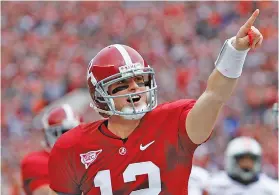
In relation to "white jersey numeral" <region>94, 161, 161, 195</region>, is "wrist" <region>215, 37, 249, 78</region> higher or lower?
higher

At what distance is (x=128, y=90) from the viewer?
3660mm

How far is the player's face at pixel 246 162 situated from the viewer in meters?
6.51

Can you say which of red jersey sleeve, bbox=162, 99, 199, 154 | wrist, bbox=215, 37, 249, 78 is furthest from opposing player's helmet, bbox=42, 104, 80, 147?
wrist, bbox=215, 37, 249, 78

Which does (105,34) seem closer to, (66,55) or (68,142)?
(66,55)

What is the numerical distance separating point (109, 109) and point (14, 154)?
6684 mm

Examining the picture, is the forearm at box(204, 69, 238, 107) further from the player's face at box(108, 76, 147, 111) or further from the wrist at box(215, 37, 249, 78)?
the player's face at box(108, 76, 147, 111)

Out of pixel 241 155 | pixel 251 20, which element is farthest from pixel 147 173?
pixel 241 155

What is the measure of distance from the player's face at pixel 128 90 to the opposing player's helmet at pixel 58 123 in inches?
69.9

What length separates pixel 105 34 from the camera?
12867 millimetres

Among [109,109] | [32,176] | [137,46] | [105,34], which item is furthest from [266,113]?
[109,109]

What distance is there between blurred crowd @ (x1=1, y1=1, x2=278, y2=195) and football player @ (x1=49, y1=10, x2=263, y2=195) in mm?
4853

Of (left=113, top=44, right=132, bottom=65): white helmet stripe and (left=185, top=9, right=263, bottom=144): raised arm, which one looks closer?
(left=185, top=9, right=263, bottom=144): raised arm

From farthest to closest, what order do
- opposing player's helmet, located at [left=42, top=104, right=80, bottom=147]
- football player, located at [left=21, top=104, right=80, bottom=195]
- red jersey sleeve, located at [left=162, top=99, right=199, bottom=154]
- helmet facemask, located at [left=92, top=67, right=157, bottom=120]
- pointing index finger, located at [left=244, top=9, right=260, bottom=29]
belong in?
opposing player's helmet, located at [left=42, top=104, right=80, bottom=147] < football player, located at [left=21, top=104, right=80, bottom=195] < helmet facemask, located at [left=92, top=67, right=157, bottom=120] < red jersey sleeve, located at [left=162, top=99, right=199, bottom=154] < pointing index finger, located at [left=244, top=9, right=260, bottom=29]

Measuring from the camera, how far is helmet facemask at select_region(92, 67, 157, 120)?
360 cm
